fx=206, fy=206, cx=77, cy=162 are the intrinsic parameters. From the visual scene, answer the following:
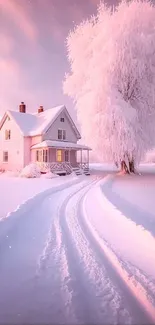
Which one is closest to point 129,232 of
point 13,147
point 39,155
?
point 39,155

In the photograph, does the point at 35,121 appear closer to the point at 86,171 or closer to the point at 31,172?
the point at 86,171

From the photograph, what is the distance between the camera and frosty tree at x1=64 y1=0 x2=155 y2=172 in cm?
1866

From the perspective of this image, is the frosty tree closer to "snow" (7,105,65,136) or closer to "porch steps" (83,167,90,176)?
"porch steps" (83,167,90,176)

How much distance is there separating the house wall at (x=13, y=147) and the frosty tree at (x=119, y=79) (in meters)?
11.5

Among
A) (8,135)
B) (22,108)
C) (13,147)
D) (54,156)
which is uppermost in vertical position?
(22,108)

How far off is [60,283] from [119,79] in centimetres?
2064

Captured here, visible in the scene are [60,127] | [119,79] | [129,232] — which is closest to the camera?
[129,232]

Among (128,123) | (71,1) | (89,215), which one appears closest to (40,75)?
(71,1)

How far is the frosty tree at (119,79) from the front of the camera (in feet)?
61.2

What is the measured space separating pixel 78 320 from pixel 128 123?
58.4 ft

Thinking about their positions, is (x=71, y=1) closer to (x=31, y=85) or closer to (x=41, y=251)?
(x=31, y=85)

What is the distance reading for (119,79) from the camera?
67.5ft

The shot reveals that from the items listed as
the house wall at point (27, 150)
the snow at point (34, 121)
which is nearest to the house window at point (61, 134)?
the snow at point (34, 121)

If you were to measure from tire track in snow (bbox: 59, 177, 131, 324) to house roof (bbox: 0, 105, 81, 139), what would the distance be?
24278 mm
